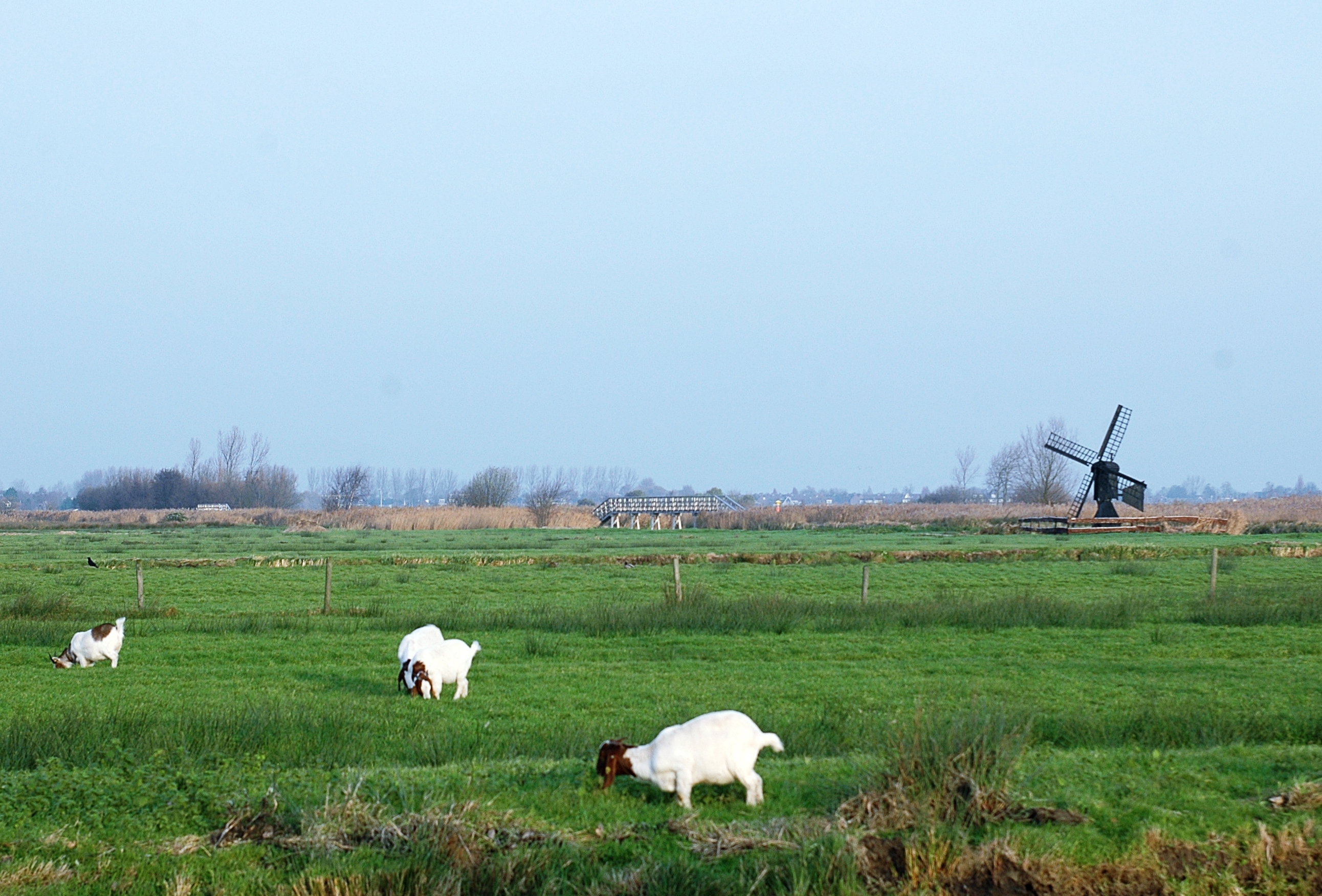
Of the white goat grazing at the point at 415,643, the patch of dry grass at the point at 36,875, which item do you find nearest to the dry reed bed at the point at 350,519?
the white goat grazing at the point at 415,643

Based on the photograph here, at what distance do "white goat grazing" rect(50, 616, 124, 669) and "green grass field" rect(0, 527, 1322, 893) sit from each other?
51cm

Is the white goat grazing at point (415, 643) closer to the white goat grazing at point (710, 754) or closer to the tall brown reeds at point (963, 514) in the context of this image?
the white goat grazing at point (710, 754)

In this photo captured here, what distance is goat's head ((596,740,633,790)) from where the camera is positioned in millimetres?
10008

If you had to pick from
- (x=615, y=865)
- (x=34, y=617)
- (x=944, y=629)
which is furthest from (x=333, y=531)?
(x=615, y=865)

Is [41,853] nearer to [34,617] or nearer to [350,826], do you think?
[350,826]

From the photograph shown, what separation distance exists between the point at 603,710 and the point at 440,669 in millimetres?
2653

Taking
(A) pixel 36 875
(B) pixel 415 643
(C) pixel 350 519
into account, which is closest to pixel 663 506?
(C) pixel 350 519

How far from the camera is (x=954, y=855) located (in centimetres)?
862

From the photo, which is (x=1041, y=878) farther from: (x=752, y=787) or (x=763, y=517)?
(x=763, y=517)

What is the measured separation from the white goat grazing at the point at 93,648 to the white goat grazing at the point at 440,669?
7240 millimetres

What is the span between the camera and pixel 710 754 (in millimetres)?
9453

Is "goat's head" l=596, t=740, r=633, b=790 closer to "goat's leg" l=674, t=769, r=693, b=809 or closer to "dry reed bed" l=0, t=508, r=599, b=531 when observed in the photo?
"goat's leg" l=674, t=769, r=693, b=809

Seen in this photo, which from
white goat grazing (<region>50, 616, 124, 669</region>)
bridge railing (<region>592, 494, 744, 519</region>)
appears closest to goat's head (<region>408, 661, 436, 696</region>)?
white goat grazing (<region>50, 616, 124, 669</region>)

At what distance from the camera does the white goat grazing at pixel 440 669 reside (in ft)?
54.7
